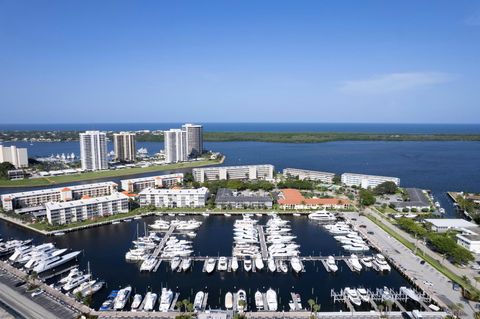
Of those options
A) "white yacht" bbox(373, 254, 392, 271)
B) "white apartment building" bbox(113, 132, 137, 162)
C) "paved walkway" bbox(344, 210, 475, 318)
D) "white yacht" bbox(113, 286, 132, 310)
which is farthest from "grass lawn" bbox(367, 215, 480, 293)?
"white apartment building" bbox(113, 132, 137, 162)

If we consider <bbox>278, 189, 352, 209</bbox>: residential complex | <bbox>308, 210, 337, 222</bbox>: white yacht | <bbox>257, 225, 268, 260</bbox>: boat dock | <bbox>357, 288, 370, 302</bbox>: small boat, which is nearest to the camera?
<bbox>357, 288, 370, 302</bbox>: small boat

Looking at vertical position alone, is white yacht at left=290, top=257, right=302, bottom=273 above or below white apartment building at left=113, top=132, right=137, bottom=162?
below

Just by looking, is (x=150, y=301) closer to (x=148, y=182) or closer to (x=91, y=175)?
(x=148, y=182)

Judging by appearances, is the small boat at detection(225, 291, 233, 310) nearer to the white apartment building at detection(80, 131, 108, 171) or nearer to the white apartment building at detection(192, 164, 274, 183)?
the white apartment building at detection(192, 164, 274, 183)

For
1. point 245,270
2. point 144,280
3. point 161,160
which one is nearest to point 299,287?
point 245,270

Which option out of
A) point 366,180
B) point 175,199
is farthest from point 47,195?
point 366,180

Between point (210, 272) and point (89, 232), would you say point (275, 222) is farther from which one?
point (89, 232)
